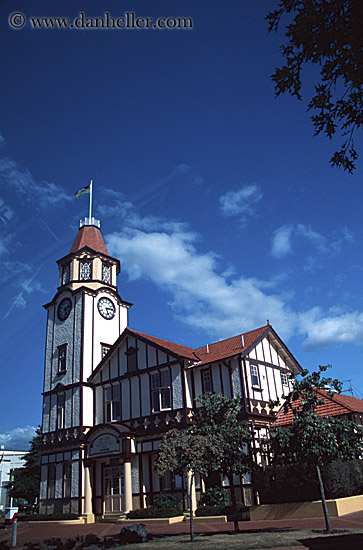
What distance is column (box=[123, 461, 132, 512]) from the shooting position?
26995mm

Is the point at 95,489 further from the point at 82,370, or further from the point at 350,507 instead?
the point at 350,507

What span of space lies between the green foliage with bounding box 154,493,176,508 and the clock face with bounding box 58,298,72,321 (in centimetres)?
1596

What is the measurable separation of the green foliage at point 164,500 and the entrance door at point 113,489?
406 cm

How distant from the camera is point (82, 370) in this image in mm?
33281

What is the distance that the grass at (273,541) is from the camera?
486 inches

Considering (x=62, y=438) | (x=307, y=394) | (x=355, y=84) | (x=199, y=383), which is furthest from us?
(x=62, y=438)

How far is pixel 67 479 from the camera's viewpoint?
31.7 meters

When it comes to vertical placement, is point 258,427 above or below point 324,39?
below

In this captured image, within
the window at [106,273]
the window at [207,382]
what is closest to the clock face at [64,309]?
the window at [106,273]

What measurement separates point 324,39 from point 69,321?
3164cm

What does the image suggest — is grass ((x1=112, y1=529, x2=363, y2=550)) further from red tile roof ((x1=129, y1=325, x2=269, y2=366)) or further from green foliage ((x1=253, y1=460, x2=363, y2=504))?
red tile roof ((x1=129, y1=325, x2=269, y2=366))

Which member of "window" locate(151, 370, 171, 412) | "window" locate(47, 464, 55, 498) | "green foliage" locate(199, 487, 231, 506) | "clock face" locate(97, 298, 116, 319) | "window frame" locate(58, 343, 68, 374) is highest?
"clock face" locate(97, 298, 116, 319)

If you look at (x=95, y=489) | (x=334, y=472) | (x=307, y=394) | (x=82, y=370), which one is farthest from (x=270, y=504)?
(x=82, y=370)

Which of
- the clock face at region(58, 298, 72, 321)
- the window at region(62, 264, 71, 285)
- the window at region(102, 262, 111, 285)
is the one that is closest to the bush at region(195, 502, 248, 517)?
the clock face at region(58, 298, 72, 321)
